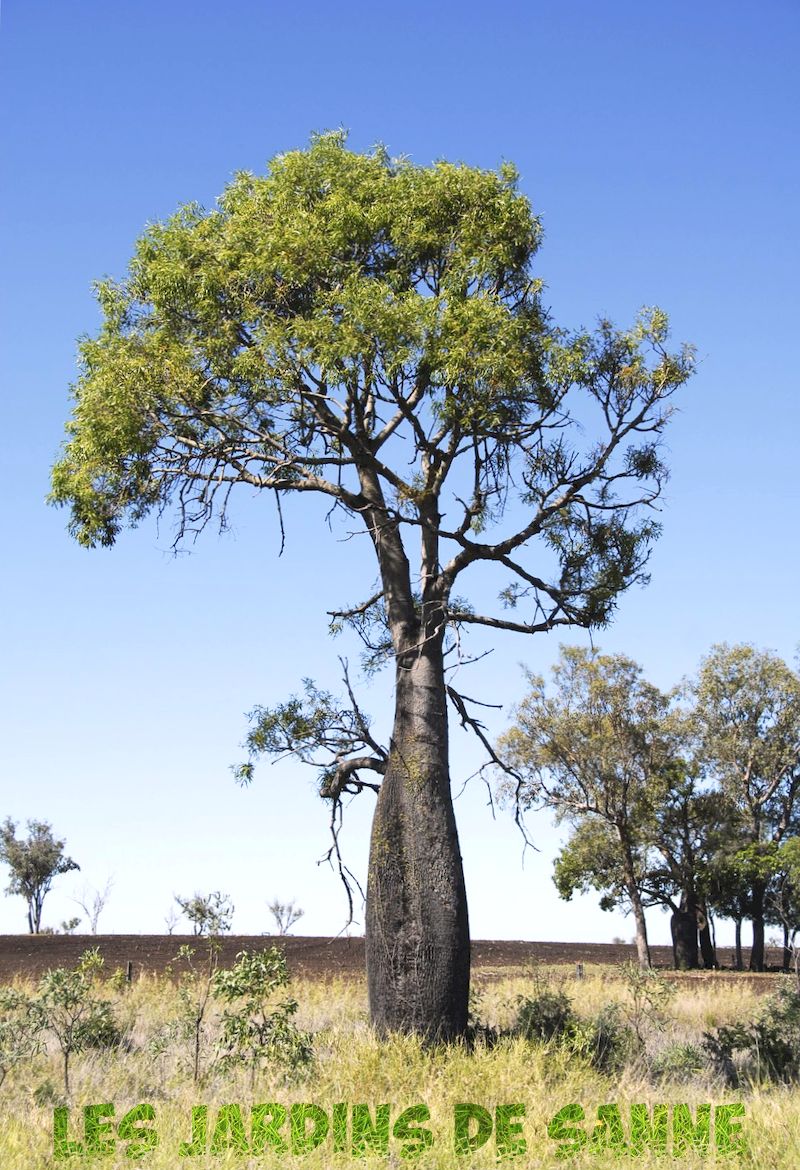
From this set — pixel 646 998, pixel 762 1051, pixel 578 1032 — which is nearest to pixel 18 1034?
pixel 578 1032

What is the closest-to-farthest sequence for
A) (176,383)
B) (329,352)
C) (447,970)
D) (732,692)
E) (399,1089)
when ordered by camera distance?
(399,1089)
(447,970)
(329,352)
(176,383)
(732,692)

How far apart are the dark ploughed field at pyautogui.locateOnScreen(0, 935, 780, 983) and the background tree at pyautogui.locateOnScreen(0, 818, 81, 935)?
1566 cm

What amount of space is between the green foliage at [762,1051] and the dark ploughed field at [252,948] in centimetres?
755

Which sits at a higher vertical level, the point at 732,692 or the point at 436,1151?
the point at 732,692

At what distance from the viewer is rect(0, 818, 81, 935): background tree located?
46.4 metres

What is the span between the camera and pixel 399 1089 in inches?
377

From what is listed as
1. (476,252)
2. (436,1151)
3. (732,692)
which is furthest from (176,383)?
(732,692)

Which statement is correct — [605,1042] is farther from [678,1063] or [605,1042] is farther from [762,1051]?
[762,1051]

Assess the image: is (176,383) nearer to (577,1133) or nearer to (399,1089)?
(399,1089)

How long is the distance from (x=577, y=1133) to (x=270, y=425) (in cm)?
877

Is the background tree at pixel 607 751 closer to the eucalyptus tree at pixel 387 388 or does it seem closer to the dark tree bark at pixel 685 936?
the dark tree bark at pixel 685 936

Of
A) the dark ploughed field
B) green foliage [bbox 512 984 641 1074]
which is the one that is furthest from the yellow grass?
the dark ploughed field

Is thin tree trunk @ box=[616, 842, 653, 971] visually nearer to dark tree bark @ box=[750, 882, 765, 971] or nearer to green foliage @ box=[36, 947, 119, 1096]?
dark tree bark @ box=[750, 882, 765, 971]

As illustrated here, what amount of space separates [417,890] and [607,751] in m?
24.0
